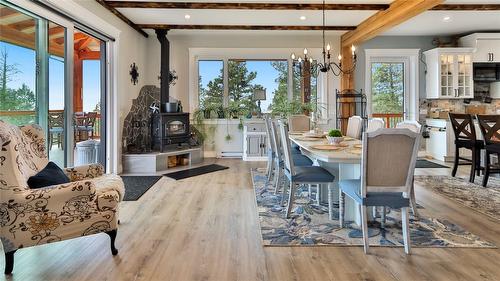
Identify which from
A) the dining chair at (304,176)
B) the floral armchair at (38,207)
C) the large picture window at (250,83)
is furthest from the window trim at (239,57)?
the floral armchair at (38,207)

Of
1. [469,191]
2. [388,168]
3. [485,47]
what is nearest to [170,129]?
[388,168]

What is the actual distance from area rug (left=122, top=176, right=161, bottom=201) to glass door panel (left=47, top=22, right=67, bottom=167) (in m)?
0.88

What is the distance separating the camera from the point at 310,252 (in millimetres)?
2514

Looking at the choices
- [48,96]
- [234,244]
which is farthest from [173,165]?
[234,244]

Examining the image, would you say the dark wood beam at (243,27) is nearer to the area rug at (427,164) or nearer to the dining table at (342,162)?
the area rug at (427,164)

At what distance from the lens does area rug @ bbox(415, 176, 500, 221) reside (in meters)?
3.63

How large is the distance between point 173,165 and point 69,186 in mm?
3959

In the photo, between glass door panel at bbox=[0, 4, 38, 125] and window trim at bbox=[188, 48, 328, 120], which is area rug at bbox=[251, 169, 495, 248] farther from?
window trim at bbox=[188, 48, 328, 120]

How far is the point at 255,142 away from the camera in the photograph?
696 cm

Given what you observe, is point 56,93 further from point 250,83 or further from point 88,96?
point 250,83

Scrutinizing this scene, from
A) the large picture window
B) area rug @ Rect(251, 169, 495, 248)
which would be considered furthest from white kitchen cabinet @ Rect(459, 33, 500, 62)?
area rug @ Rect(251, 169, 495, 248)

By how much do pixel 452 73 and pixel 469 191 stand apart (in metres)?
3.56

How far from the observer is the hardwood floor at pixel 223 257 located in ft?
7.09

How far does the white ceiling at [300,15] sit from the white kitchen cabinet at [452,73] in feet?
1.72
